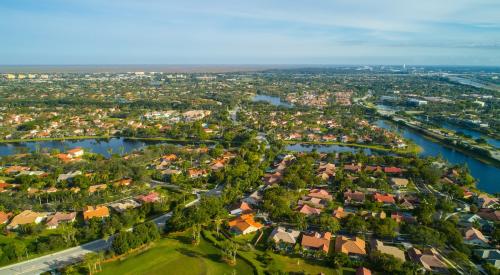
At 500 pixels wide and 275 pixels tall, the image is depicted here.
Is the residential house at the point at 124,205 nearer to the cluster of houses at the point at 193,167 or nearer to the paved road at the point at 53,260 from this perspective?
the paved road at the point at 53,260

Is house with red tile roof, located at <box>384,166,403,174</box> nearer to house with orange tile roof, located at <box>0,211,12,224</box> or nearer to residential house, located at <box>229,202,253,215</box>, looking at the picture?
residential house, located at <box>229,202,253,215</box>

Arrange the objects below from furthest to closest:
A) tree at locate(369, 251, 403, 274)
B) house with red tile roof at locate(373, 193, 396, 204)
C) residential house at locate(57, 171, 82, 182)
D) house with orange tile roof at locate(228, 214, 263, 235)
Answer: residential house at locate(57, 171, 82, 182) < house with red tile roof at locate(373, 193, 396, 204) < house with orange tile roof at locate(228, 214, 263, 235) < tree at locate(369, 251, 403, 274)

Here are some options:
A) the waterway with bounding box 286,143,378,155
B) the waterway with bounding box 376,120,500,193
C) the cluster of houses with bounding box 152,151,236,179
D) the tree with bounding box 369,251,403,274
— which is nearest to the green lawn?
the tree with bounding box 369,251,403,274

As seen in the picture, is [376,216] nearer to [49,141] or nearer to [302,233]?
[302,233]

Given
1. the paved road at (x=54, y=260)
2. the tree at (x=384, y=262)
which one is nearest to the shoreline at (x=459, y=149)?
the tree at (x=384, y=262)

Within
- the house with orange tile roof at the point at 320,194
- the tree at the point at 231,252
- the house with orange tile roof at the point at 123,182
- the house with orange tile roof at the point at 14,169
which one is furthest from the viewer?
the house with orange tile roof at the point at 14,169

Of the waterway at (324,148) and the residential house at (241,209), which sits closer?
the residential house at (241,209)
